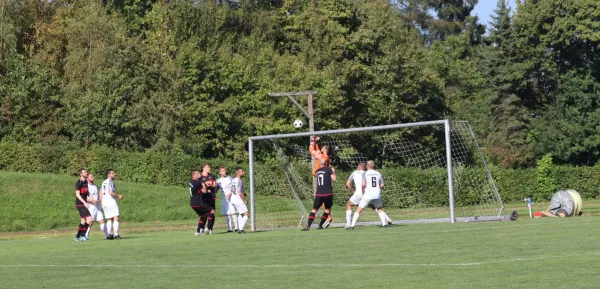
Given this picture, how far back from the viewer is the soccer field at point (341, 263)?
36.6 ft

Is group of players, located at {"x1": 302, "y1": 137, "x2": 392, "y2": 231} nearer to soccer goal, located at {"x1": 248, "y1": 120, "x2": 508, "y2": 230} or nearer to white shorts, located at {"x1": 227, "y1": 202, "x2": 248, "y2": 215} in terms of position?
soccer goal, located at {"x1": 248, "y1": 120, "x2": 508, "y2": 230}

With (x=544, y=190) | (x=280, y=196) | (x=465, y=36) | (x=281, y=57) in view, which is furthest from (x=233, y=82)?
(x=465, y=36)

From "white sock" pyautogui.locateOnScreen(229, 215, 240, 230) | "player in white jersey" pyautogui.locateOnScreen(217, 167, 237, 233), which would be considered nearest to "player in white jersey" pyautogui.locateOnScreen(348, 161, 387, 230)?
"white sock" pyautogui.locateOnScreen(229, 215, 240, 230)

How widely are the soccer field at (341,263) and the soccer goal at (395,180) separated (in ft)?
31.2

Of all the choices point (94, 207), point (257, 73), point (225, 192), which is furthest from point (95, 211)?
point (257, 73)

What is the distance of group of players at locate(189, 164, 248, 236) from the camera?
26.7 m

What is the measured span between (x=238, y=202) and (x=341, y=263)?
1486cm

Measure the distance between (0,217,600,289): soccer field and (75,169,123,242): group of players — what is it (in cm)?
567

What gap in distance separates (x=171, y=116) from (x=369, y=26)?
15600mm

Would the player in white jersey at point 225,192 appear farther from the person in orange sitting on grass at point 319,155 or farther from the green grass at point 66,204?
the green grass at point 66,204

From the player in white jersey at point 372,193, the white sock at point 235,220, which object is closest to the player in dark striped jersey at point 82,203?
the white sock at point 235,220

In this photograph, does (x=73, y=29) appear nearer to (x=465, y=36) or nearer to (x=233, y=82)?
(x=233, y=82)

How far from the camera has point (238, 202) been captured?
28.4 metres

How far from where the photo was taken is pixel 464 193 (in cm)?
3366
